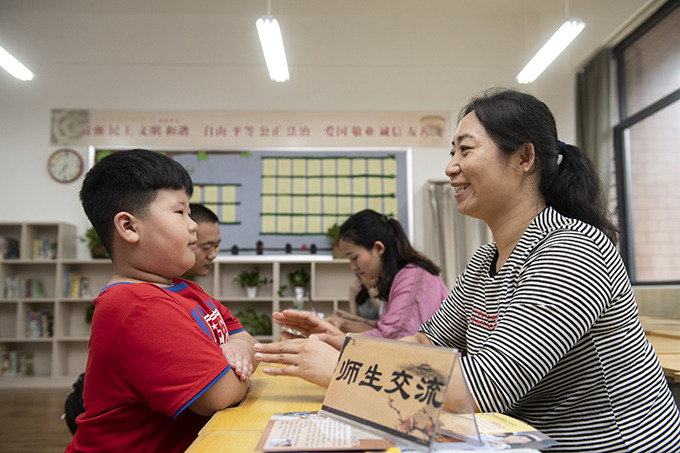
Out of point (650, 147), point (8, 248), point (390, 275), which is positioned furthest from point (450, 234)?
point (8, 248)

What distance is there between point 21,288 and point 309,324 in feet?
15.9

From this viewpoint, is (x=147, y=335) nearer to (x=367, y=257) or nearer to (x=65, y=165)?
(x=367, y=257)

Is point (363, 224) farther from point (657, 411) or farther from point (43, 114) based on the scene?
point (43, 114)

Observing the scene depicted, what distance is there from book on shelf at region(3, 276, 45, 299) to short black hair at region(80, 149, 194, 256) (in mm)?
4660

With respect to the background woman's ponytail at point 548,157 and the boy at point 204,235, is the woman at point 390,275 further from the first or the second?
the background woman's ponytail at point 548,157

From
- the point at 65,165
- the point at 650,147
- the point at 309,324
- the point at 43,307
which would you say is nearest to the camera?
the point at 309,324

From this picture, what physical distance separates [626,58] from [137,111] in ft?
17.8

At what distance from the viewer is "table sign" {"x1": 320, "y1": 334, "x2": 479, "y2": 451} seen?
61 cm

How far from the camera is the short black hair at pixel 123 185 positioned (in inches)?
42.0

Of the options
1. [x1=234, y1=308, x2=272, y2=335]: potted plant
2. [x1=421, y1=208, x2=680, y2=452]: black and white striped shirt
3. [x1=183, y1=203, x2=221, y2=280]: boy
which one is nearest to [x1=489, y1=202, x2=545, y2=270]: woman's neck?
[x1=421, y1=208, x2=680, y2=452]: black and white striped shirt

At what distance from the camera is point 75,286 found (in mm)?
4879

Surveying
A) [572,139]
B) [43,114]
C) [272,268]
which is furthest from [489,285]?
[43,114]

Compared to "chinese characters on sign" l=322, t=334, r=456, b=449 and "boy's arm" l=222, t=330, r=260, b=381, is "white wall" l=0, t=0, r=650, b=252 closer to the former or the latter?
"boy's arm" l=222, t=330, r=260, b=381

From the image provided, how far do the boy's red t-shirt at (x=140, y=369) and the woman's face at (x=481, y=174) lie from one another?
0.73 metres
